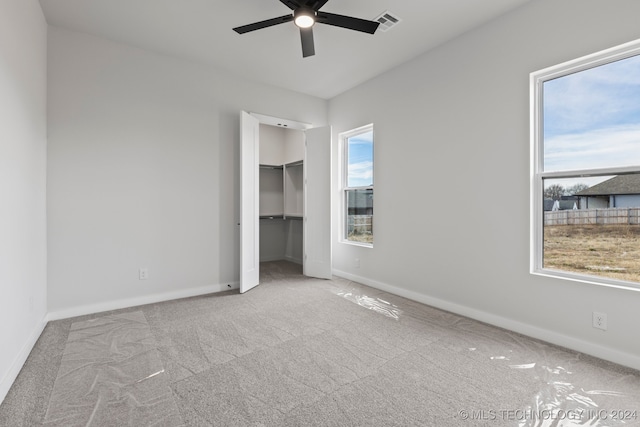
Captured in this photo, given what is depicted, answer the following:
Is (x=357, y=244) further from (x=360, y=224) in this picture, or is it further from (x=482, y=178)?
(x=482, y=178)

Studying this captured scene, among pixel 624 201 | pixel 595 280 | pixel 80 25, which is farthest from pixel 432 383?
pixel 80 25

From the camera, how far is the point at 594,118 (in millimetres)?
2359

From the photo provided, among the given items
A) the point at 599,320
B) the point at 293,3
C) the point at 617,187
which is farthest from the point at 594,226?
the point at 293,3

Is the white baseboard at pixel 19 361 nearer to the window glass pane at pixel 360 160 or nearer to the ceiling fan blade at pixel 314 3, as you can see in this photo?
the ceiling fan blade at pixel 314 3

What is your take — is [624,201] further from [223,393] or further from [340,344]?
[223,393]

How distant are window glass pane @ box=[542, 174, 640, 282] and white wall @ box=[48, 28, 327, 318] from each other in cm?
355

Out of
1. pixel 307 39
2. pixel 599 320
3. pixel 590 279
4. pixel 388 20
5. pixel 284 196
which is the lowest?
pixel 599 320

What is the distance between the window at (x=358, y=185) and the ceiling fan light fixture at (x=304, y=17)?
6.94 ft

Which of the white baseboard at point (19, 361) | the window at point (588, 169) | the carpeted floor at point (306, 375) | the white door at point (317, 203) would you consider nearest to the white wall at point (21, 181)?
the white baseboard at point (19, 361)

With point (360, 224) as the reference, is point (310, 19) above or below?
above

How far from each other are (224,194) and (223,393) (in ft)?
8.80

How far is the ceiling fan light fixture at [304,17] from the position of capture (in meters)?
2.28

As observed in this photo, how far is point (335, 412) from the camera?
1670 millimetres

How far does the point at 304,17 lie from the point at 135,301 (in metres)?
3.39
